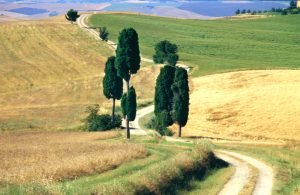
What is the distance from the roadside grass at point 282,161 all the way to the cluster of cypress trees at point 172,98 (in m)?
10.0

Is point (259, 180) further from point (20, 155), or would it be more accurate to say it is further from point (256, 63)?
point (256, 63)

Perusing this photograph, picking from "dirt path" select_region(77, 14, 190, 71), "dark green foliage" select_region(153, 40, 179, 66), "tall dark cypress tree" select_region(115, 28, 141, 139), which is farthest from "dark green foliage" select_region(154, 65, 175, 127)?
"dirt path" select_region(77, 14, 190, 71)

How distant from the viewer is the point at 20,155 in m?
39.9

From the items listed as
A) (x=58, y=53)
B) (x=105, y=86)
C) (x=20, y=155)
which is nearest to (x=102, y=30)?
(x=58, y=53)

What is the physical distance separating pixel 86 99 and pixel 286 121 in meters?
41.7

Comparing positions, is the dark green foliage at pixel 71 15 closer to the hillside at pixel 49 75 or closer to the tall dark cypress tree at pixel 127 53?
the hillside at pixel 49 75

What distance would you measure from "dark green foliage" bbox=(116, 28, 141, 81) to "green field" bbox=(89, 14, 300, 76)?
4533cm

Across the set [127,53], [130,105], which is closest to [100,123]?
[130,105]

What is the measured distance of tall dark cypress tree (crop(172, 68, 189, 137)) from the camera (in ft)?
A: 209

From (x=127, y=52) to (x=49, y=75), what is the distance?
5463 centimetres

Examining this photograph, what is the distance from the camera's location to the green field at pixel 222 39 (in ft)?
388

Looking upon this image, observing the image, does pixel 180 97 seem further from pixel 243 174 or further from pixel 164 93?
pixel 243 174

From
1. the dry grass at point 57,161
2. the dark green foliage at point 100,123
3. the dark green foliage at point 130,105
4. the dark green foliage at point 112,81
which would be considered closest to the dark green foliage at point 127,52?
the dark green foliage at point 130,105

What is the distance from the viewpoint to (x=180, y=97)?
6391 cm
